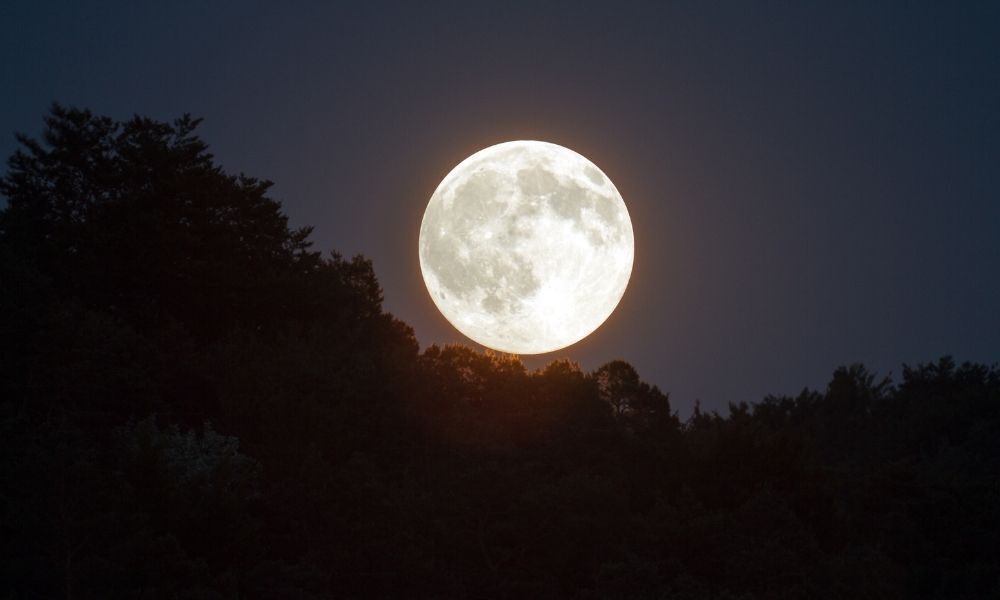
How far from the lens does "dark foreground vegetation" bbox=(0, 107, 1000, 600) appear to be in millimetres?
26953

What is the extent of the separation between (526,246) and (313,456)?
9478 mm

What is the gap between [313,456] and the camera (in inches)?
1292

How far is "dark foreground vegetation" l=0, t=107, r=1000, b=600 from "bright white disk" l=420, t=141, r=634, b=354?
4573 millimetres

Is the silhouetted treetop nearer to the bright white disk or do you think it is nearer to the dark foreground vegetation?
the dark foreground vegetation

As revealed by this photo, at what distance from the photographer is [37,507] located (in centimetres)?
2469

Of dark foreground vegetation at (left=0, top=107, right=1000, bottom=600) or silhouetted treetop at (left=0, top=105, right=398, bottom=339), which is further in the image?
silhouetted treetop at (left=0, top=105, right=398, bottom=339)

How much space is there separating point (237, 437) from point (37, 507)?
9156 millimetres

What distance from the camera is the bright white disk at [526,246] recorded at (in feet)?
119

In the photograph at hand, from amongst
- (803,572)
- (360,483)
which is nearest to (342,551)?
(360,483)

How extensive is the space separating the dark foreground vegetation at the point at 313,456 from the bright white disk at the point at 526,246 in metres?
4.57

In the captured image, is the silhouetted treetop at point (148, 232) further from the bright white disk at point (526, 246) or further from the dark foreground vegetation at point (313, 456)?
the bright white disk at point (526, 246)

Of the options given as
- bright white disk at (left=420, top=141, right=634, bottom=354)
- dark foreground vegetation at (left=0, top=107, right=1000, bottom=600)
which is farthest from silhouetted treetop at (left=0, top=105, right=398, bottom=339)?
bright white disk at (left=420, top=141, right=634, bottom=354)

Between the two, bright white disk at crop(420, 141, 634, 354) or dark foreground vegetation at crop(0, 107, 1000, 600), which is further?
bright white disk at crop(420, 141, 634, 354)

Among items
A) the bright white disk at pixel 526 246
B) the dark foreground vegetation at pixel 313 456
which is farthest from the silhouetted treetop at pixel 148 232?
the bright white disk at pixel 526 246
